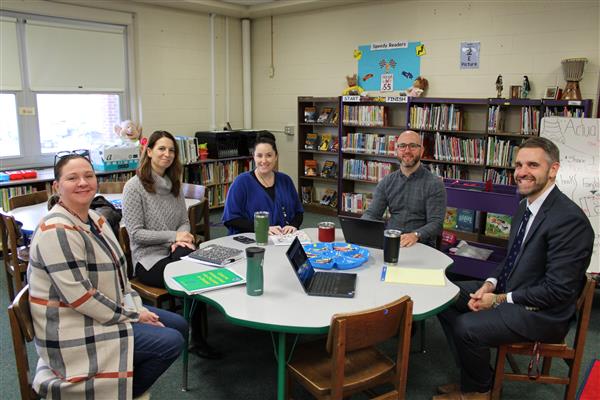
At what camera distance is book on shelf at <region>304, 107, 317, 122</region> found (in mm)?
6551

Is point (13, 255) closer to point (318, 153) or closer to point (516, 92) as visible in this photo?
point (318, 153)

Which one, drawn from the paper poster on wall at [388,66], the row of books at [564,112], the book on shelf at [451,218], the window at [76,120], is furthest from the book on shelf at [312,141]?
the row of books at [564,112]

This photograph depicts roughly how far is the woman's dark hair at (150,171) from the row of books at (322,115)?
3.59m

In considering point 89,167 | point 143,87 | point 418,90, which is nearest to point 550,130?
point 418,90

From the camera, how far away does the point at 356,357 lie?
6.95 ft

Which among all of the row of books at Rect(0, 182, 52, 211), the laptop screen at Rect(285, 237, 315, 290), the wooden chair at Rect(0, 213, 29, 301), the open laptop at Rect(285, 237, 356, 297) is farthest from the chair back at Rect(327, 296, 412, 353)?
the row of books at Rect(0, 182, 52, 211)

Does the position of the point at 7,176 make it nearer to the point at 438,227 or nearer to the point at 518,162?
the point at 438,227

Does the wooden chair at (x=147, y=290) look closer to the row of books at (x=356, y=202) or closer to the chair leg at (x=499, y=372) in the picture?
the chair leg at (x=499, y=372)

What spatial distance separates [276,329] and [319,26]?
5.49m

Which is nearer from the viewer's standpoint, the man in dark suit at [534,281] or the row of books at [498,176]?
the man in dark suit at [534,281]

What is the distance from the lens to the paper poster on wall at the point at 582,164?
346cm

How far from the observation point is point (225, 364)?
280cm

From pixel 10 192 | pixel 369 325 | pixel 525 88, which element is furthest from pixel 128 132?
pixel 369 325

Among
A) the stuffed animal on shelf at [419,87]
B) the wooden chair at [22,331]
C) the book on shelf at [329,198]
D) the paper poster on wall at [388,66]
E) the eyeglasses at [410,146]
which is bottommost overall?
the book on shelf at [329,198]
